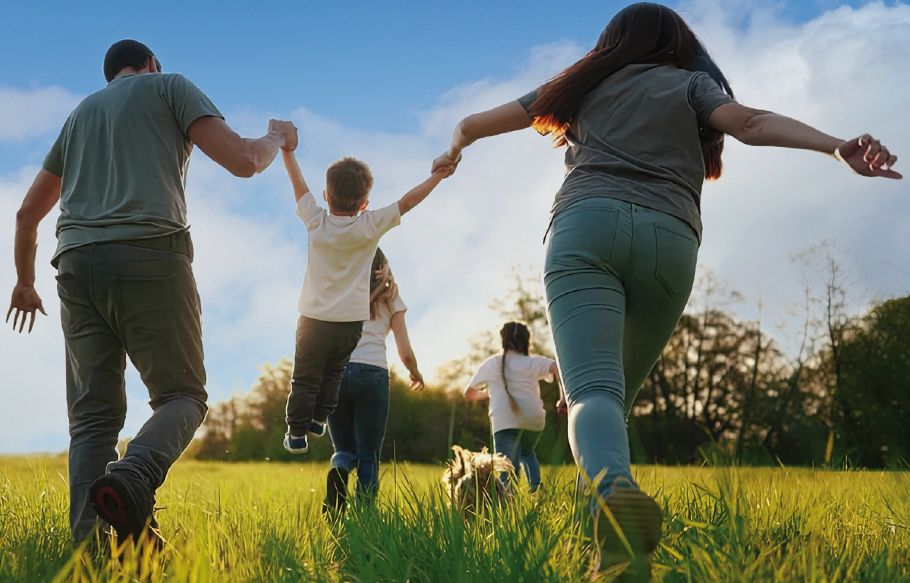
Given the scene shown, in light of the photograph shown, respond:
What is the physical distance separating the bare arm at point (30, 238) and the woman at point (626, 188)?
8.34 ft

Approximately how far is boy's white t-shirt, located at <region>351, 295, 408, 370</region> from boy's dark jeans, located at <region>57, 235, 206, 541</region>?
1.67m

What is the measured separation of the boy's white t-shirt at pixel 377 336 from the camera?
494 centimetres

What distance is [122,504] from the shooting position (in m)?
2.67

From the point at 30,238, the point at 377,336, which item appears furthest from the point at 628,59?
the point at 30,238

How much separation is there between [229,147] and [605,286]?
1.91 meters

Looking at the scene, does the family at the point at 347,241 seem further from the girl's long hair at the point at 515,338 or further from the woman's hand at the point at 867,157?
the girl's long hair at the point at 515,338

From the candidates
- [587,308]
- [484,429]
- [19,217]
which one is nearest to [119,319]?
[19,217]

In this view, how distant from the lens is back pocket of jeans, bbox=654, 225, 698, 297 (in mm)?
2455

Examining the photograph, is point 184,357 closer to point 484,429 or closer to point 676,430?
point 484,429

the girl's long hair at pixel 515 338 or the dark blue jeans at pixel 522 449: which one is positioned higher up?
the girl's long hair at pixel 515 338

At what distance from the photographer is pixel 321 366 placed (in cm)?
451

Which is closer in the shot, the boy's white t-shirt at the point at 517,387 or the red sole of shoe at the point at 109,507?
the red sole of shoe at the point at 109,507

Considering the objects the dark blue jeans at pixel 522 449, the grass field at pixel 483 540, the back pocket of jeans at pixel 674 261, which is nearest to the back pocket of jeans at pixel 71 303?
the grass field at pixel 483 540

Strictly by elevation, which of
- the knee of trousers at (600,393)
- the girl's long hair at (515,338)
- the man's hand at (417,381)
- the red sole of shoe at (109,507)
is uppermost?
the girl's long hair at (515,338)
